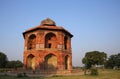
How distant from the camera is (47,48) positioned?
25797 millimetres

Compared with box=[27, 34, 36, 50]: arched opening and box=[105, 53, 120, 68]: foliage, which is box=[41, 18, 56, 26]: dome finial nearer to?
box=[27, 34, 36, 50]: arched opening

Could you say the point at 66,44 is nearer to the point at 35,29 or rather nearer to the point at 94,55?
the point at 35,29

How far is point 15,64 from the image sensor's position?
65.2 metres

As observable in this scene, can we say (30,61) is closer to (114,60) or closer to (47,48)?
(47,48)

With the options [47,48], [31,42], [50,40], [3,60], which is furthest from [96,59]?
[3,60]

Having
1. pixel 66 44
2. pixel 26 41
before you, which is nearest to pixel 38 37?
pixel 26 41

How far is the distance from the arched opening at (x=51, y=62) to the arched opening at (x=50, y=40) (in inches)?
82.5

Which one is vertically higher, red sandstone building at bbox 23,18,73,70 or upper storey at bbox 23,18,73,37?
upper storey at bbox 23,18,73,37

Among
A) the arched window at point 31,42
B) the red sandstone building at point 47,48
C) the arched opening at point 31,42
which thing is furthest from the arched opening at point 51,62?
the arched window at point 31,42

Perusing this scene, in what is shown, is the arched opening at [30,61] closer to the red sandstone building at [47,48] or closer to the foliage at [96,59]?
the red sandstone building at [47,48]

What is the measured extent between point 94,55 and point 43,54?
32924 mm

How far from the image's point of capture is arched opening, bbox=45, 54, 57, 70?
2614 centimetres

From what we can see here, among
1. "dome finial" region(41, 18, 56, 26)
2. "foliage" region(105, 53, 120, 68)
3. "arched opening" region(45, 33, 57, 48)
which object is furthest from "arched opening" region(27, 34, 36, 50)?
"foliage" region(105, 53, 120, 68)

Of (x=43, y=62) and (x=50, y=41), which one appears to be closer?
(x=43, y=62)
